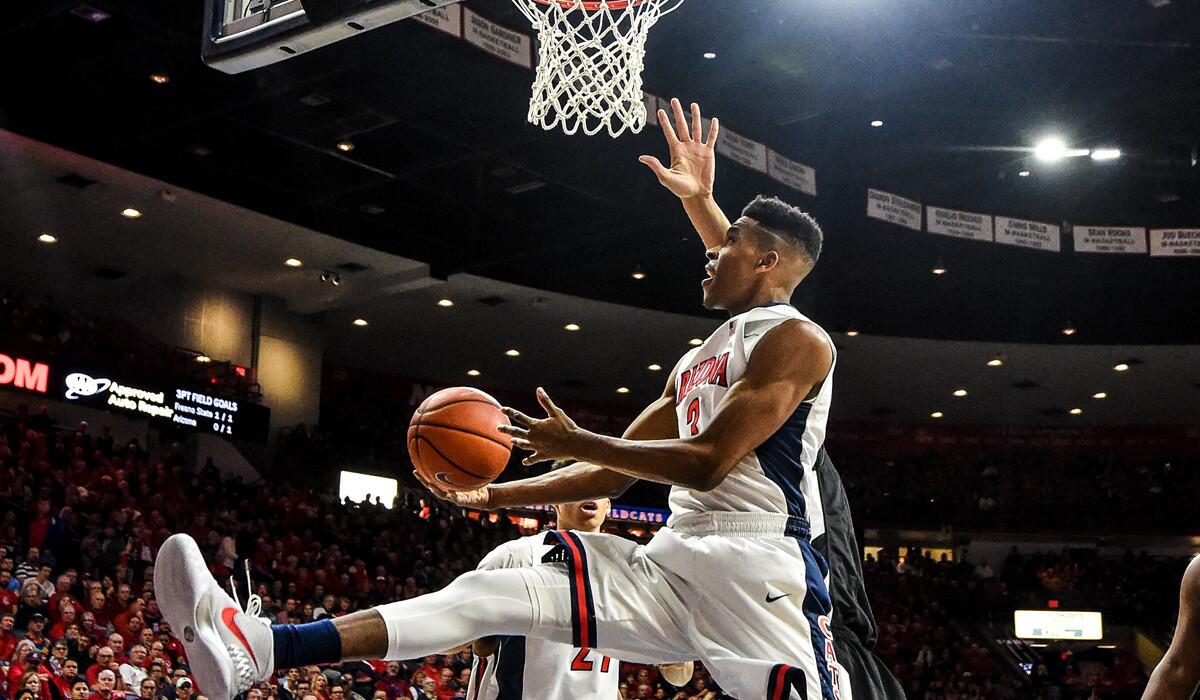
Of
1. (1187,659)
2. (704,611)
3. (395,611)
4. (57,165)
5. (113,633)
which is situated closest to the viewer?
(1187,659)

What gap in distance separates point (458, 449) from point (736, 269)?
1026 millimetres

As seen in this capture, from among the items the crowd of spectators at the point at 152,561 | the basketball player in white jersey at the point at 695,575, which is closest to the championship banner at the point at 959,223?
Answer: the crowd of spectators at the point at 152,561

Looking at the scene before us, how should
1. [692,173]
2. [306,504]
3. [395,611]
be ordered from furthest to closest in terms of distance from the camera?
[306,504]
[692,173]
[395,611]

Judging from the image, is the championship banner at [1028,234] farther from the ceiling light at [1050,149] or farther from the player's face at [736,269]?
the player's face at [736,269]

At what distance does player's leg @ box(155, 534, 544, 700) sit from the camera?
3.11m

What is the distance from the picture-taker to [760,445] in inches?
147

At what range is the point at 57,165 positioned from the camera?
15.9 metres

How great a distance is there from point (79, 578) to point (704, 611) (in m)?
10.2

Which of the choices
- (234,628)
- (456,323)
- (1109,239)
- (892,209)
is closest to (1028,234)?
(1109,239)

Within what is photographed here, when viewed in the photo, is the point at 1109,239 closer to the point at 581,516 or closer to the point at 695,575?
the point at 581,516

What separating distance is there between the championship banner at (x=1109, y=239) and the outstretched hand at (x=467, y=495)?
15.7 metres

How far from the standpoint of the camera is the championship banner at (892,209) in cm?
1714

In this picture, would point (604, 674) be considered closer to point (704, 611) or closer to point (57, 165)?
point (704, 611)

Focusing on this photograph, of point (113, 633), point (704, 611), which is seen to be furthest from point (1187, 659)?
point (113, 633)
